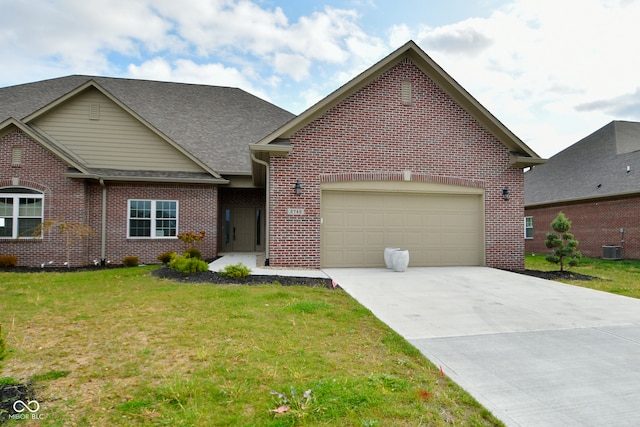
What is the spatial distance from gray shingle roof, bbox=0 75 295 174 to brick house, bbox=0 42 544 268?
1931 millimetres

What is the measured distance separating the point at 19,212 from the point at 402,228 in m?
13.3

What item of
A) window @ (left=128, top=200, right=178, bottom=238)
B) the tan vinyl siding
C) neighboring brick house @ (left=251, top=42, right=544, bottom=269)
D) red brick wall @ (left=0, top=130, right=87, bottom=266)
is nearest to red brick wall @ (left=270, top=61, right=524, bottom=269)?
neighboring brick house @ (left=251, top=42, right=544, bottom=269)

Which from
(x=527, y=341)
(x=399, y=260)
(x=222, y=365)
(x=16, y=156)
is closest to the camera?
(x=222, y=365)

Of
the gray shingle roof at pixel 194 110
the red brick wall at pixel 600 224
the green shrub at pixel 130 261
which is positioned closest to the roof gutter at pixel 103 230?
the green shrub at pixel 130 261

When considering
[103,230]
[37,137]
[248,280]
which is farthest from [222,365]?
[37,137]

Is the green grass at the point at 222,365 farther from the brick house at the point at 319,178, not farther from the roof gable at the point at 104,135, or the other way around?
the roof gable at the point at 104,135

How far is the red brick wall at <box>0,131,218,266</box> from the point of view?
12656 mm

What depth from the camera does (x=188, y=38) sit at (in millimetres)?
18156

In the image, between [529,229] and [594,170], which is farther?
[529,229]

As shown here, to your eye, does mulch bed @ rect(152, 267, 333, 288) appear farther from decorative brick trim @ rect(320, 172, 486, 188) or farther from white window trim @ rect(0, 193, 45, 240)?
white window trim @ rect(0, 193, 45, 240)

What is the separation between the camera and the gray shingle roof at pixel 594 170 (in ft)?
60.7

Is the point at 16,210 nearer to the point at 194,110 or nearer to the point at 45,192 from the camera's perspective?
the point at 45,192

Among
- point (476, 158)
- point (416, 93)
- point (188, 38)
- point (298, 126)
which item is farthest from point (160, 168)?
point (476, 158)

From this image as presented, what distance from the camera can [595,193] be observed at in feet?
62.3
